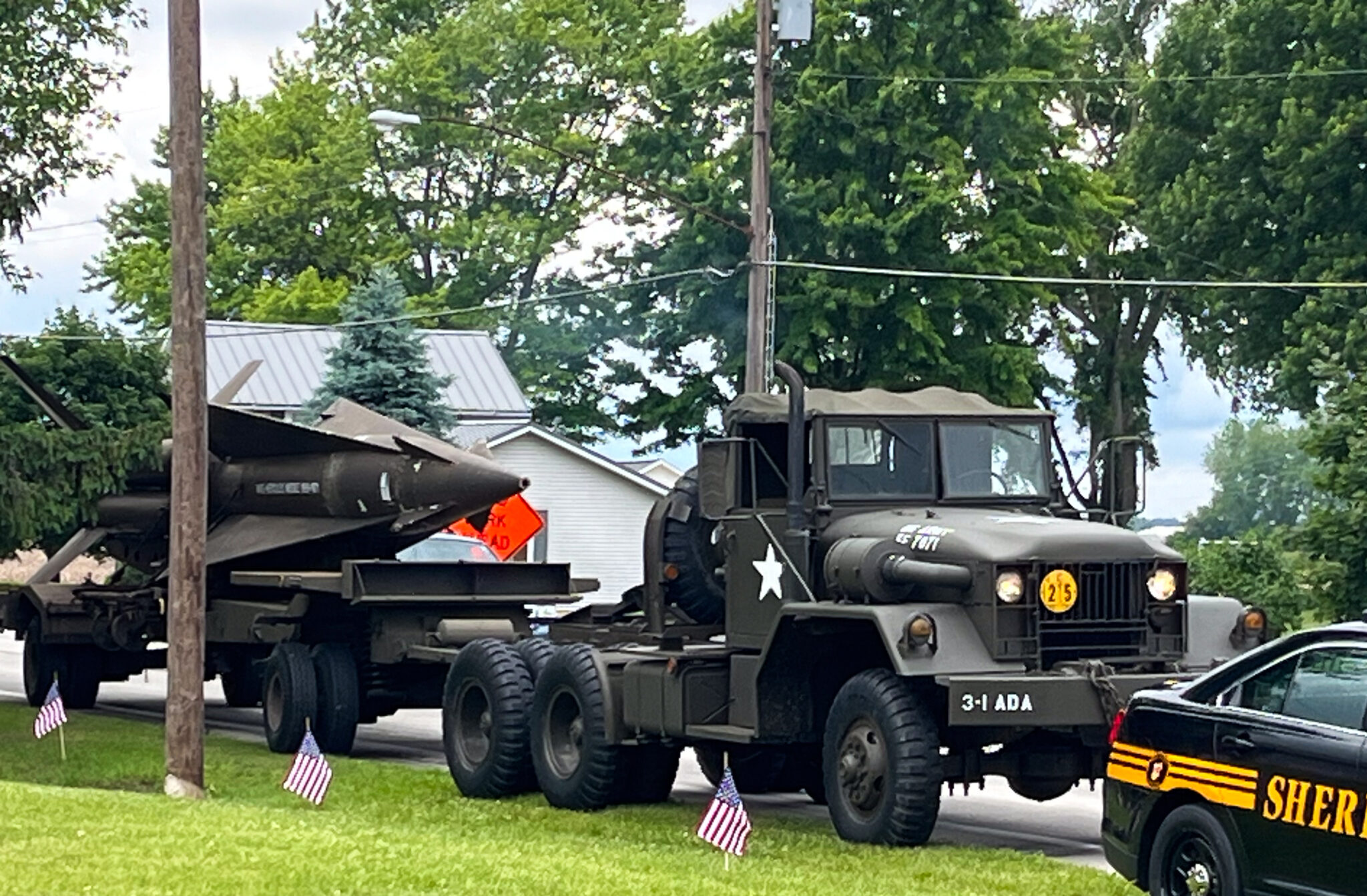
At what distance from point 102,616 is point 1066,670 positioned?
45.6ft

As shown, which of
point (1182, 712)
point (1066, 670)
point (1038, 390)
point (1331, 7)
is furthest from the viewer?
point (1038, 390)

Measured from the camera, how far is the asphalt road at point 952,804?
15.3 metres

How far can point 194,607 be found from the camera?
700 inches

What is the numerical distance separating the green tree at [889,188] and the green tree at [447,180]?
30.7 feet

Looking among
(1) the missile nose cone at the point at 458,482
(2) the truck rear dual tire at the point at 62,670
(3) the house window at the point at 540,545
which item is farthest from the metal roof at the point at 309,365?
(1) the missile nose cone at the point at 458,482

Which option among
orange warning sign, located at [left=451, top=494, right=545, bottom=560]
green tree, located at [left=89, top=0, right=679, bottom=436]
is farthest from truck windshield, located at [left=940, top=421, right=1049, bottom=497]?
green tree, located at [left=89, top=0, right=679, bottom=436]

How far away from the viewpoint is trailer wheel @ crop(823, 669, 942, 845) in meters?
13.6

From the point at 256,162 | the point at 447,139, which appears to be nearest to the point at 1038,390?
the point at 447,139

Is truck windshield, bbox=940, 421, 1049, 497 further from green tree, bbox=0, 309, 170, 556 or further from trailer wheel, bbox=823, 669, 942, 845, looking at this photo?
green tree, bbox=0, 309, 170, 556

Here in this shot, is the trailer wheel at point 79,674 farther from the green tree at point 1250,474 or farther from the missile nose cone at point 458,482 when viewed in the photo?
the green tree at point 1250,474

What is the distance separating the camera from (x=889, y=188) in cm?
4638

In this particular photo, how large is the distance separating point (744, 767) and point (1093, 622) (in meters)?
4.33

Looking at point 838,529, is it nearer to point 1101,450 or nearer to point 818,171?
point 1101,450

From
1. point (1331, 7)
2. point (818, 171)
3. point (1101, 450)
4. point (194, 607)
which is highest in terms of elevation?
point (1331, 7)
